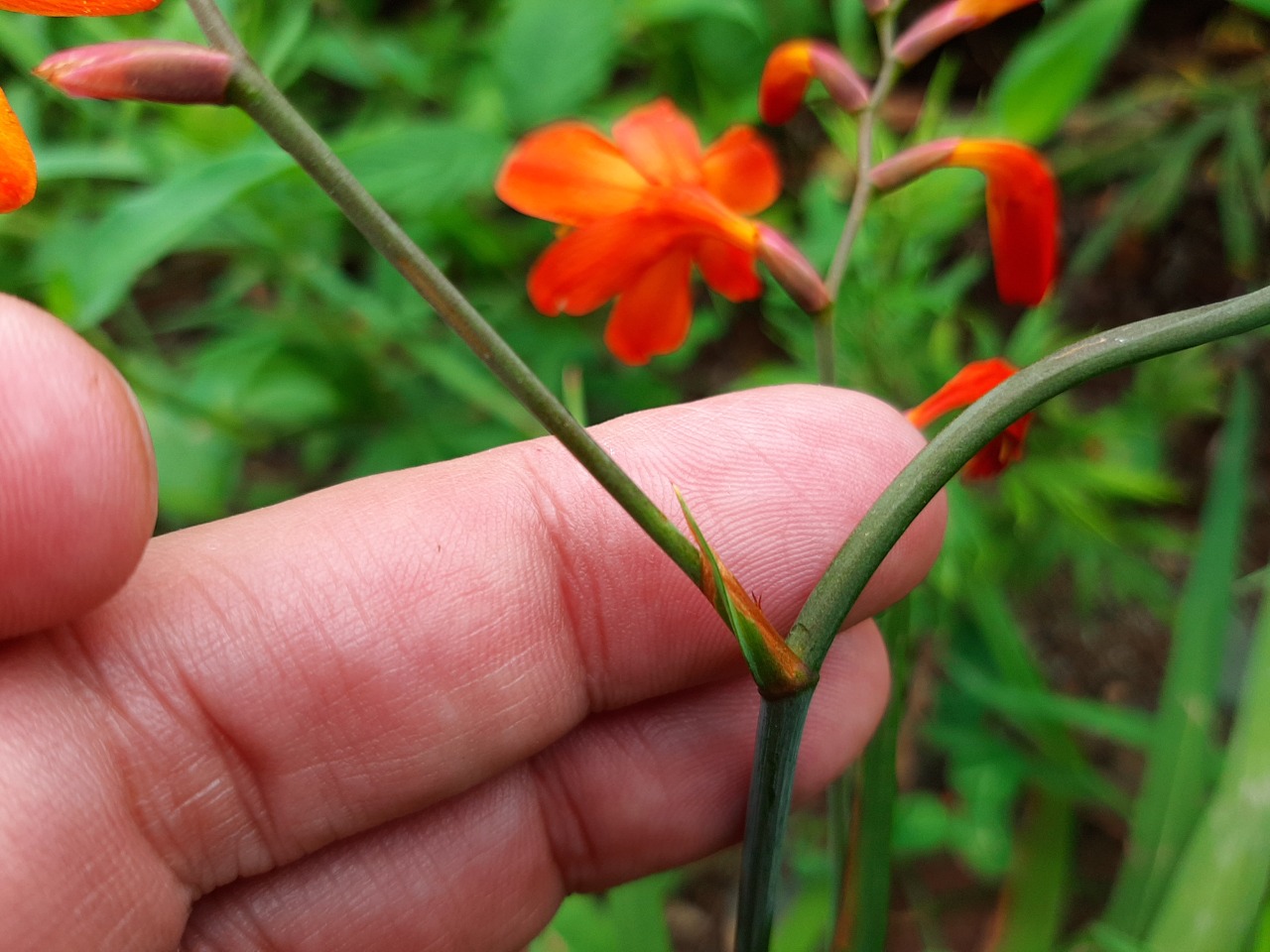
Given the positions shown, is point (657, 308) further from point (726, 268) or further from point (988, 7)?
point (988, 7)

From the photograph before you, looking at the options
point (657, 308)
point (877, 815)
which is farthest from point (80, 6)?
point (877, 815)

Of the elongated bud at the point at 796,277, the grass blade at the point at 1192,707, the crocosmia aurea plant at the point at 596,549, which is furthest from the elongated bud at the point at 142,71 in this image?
the grass blade at the point at 1192,707

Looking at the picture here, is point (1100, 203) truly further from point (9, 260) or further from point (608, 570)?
point (9, 260)

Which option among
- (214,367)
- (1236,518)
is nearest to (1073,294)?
(1236,518)

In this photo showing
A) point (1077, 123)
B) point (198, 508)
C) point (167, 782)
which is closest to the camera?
point (167, 782)

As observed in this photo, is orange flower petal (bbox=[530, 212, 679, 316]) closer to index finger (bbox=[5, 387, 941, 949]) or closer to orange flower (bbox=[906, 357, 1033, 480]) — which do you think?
index finger (bbox=[5, 387, 941, 949])

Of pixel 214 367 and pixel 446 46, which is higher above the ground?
pixel 446 46
